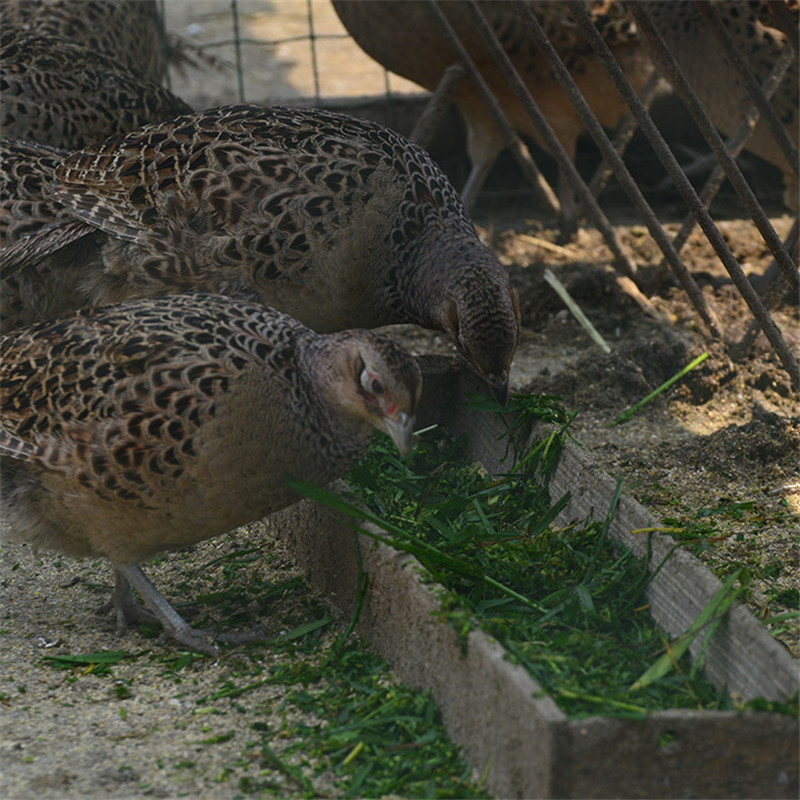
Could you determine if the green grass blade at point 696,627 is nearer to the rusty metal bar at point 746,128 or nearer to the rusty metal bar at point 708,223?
the rusty metal bar at point 708,223

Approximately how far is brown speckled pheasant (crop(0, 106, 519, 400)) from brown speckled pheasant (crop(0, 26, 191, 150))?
0.67 m

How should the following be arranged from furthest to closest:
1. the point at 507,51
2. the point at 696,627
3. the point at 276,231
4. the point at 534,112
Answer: the point at 507,51 < the point at 534,112 < the point at 276,231 < the point at 696,627

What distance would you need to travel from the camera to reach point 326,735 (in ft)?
10.1

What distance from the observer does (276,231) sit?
4348mm

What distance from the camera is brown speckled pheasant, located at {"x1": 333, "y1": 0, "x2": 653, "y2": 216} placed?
22.0 ft

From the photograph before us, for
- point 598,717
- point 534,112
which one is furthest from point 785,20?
point 598,717

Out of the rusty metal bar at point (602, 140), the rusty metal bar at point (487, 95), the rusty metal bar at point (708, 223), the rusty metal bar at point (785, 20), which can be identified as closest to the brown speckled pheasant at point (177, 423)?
the rusty metal bar at point (708, 223)

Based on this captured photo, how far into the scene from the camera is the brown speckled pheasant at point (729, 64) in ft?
20.2

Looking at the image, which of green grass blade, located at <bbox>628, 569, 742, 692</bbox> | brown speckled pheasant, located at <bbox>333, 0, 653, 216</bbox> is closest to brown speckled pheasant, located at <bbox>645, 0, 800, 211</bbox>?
brown speckled pheasant, located at <bbox>333, 0, 653, 216</bbox>

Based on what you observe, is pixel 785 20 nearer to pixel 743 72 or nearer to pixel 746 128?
pixel 743 72

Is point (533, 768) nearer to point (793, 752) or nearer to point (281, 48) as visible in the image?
point (793, 752)

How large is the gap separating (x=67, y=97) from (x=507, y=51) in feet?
8.62

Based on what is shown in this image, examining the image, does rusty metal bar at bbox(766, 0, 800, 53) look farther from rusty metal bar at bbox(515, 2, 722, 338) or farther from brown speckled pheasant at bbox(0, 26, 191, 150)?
brown speckled pheasant at bbox(0, 26, 191, 150)

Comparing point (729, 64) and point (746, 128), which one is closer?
point (746, 128)
